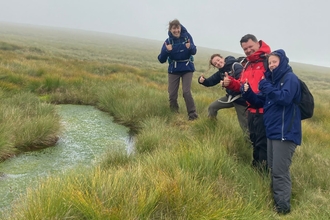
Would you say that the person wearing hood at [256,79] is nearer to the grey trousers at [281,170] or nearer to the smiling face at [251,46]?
the smiling face at [251,46]

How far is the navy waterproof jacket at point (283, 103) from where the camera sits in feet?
9.73

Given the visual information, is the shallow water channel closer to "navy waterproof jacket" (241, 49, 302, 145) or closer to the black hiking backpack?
"navy waterproof jacket" (241, 49, 302, 145)

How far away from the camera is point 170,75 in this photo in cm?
646

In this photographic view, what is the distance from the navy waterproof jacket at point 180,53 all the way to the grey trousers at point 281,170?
3.28m

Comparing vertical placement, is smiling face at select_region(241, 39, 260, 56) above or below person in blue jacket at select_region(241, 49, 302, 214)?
above

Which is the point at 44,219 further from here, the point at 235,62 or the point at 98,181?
the point at 235,62

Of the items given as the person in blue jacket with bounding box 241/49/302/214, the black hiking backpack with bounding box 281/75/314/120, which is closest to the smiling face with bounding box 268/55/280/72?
the person in blue jacket with bounding box 241/49/302/214

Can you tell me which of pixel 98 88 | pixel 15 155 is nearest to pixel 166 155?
pixel 15 155

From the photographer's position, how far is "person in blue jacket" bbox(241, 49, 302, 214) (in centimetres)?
300

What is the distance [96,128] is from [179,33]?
2614 millimetres

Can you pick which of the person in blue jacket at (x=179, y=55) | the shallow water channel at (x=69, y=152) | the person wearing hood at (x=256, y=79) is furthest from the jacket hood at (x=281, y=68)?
the person in blue jacket at (x=179, y=55)

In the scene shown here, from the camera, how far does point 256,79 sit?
370 centimetres

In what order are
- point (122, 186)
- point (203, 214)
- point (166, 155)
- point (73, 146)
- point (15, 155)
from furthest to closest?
1. point (73, 146)
2. point (15, 155)
3. point (166, 155)
4. point (122, 186)
5. point (203, 214)

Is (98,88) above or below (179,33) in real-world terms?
below
